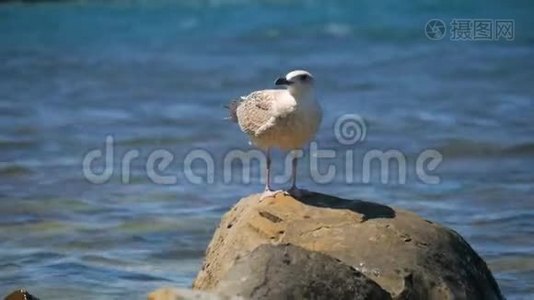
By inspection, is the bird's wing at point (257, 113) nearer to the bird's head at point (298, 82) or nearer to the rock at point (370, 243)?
the bird's head at point (298, 82)

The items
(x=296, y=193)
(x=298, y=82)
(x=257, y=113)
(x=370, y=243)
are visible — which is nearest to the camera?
(x=370, y=243)


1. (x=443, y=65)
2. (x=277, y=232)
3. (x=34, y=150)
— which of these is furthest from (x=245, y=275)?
(x=443, y=65)

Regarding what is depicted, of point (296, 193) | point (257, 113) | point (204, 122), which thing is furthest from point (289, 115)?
point (204, 122)

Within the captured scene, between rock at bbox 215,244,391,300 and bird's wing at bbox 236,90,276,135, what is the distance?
1.02m

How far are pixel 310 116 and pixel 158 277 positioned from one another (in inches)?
77.6

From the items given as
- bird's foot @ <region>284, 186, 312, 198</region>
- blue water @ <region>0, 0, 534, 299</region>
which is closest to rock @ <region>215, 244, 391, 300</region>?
bird's foot @ <region>284, 186, 312, 198</region>

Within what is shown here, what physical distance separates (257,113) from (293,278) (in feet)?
4.48

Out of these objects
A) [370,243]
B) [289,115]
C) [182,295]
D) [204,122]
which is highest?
[204,122]

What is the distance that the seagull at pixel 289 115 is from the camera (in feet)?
21.1

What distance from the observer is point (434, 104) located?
15.2m

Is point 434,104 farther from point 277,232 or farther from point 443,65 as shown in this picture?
point 277,232

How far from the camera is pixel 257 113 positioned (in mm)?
6730

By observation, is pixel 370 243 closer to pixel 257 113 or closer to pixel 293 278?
pixel 293 278

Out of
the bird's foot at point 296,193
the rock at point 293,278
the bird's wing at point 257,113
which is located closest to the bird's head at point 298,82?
the bird's wing at point 257,113
